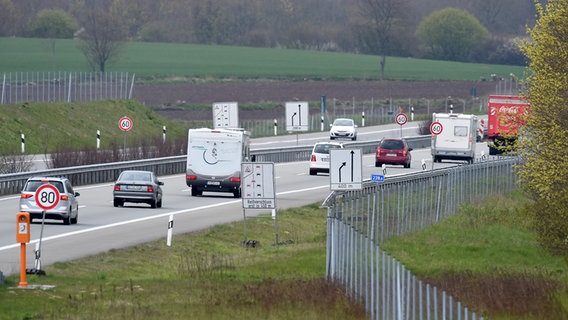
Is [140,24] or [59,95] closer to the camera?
[59,95]

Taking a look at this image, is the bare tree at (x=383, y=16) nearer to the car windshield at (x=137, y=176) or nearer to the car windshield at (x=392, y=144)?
the car windshield at (x=392, y=144)

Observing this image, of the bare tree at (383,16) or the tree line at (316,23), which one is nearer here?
the bare tree at (383,16)

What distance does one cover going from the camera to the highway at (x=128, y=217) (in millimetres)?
31328

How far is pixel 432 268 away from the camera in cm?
3173

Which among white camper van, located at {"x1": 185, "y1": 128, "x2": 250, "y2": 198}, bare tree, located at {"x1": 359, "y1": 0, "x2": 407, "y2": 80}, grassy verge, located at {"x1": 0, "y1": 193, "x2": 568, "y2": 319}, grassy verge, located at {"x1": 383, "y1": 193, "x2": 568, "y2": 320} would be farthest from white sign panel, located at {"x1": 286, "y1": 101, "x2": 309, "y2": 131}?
bare tree, located at {"x1": 359, "y1": 0, "x2": 407, "y2": 80}

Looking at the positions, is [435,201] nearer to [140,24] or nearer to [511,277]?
[511,277]

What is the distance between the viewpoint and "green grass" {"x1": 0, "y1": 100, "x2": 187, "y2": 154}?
67.1 metres

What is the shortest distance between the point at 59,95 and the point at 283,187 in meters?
27.0

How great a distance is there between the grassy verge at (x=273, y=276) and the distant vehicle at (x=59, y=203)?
3362mm

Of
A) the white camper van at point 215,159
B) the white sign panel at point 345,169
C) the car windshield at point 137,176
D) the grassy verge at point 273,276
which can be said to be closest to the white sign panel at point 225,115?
the white camper van at point 215,159

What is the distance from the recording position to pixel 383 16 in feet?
470

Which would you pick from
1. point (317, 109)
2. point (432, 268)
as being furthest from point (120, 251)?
point (317, 109)

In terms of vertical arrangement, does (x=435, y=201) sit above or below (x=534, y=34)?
below

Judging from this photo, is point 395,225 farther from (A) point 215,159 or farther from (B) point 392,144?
(B) point 392,144
